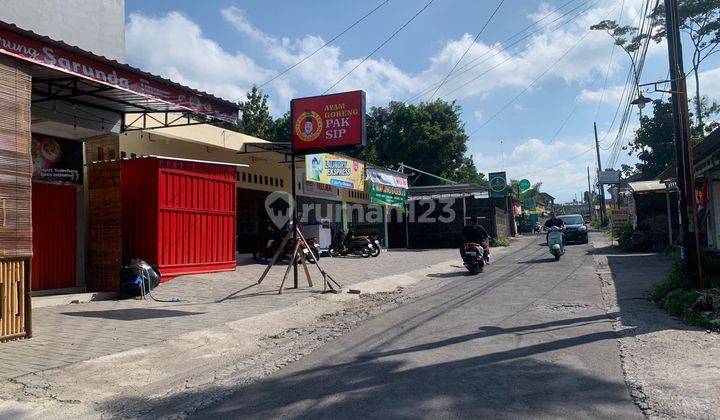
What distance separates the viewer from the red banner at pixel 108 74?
7215 mm

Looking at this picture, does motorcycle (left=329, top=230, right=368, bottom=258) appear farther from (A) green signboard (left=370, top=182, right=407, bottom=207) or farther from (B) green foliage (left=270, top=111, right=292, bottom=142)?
(B) green foliage (left=270, top=111, right=292, bottom=142)

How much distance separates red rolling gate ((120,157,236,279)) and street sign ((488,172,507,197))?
19948 mm

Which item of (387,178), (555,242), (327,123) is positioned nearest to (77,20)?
(327,123)

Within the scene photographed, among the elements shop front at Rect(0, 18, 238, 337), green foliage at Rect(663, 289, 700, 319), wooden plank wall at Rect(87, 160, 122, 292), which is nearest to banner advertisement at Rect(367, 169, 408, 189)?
shop front at Rect(0, 18, 238, 337)

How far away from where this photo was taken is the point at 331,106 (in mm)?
12867

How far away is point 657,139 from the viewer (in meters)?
37.5

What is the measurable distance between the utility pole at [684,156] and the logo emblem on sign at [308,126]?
722 centimetres

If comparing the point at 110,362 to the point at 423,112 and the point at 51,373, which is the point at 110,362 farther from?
the point at 423,112

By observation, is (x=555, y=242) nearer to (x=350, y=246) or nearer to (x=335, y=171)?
(x=350, y=246)

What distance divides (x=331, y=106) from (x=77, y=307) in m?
6.88

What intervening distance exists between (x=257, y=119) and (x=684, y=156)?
31.5m

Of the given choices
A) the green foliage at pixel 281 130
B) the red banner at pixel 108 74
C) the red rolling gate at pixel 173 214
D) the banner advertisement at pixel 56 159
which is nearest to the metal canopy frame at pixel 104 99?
the red banner at pixel 108 74

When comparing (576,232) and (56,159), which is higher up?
(56,159)

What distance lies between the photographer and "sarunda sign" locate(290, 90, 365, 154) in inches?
491
